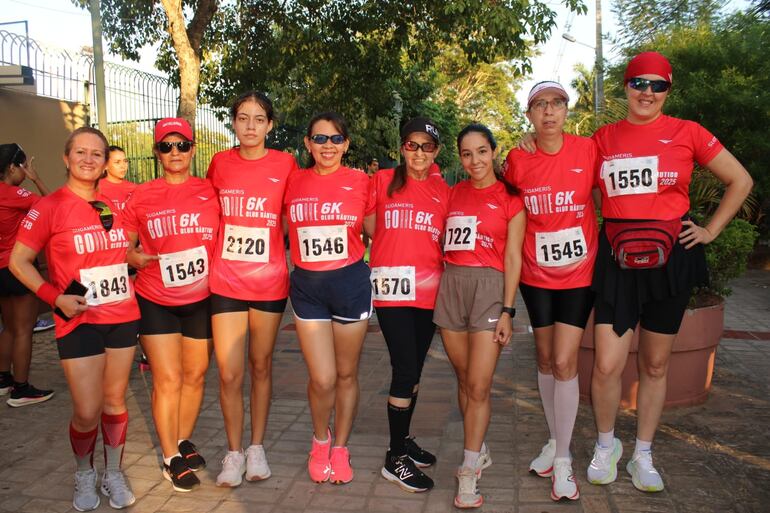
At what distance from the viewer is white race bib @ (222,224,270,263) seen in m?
3.82

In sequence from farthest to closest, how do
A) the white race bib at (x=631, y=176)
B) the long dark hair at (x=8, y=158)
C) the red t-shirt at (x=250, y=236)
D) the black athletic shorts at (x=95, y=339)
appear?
the long dark hair at (x=8, y=158)
the red t-shirt at (x=250, y=236)
the white race bib at (x=631, y=176)
the black athletic shorts at (x=95, y=339)

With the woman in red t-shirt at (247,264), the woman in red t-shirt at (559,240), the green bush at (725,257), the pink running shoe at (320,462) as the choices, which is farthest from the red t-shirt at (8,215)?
the green bush at (725,257)

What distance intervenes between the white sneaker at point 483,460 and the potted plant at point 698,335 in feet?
4.42

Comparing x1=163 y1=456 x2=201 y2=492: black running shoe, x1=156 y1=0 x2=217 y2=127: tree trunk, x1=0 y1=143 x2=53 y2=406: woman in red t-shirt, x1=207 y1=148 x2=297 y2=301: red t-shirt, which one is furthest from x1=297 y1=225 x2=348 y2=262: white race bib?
x1=156 y1=0 x2=217 y2=127: tree trunk

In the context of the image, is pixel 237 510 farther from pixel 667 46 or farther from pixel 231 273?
pixel 667 46

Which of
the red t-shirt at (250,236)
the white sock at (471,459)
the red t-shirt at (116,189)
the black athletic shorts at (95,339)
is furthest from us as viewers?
the red t-shirt at (116,189)

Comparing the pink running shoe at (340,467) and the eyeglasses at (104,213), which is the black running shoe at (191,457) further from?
the eyeglasses at (104,213)

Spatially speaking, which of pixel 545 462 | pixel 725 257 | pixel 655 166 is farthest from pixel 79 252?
pixel 725 257

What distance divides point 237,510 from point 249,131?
2.00 m

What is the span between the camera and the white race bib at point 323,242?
3.80 m

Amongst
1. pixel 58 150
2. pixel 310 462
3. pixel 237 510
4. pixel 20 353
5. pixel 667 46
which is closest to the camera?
pixel 237 510

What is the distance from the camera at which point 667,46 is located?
1445 cm

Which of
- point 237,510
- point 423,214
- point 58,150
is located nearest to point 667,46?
point 58,150

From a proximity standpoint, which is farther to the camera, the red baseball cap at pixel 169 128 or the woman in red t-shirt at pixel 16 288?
the woman in red t-shirt at pixel 16 288
